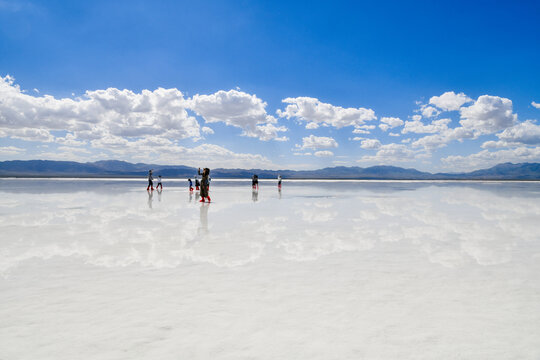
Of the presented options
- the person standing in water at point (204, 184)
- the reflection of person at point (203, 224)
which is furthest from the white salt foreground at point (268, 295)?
the person standing in water at point (204, 184)

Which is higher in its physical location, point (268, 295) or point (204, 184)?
point (204, 184)

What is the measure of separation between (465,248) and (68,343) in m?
9.60

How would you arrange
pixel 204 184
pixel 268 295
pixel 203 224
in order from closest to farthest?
pixel 268 295 → pixel 203 224 → pixel 204 184

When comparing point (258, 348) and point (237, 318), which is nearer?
point (258, 348)

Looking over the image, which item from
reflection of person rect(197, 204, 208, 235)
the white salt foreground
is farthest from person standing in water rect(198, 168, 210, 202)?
the white salt foreground

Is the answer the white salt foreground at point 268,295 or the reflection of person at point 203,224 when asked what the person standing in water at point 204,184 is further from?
the white salt foreground at point 268,295

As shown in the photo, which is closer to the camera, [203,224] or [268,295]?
[268,295]

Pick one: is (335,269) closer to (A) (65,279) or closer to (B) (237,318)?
(B) (237,318)

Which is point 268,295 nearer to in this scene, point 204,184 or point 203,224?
point 203,224

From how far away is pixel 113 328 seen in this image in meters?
4.58

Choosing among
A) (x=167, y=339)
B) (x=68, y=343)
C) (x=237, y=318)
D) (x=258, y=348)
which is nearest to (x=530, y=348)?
(x=258, y=348)

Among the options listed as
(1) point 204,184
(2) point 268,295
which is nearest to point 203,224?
(2) point 268,295

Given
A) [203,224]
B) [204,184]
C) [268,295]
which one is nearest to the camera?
[268,295]

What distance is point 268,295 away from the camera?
587 cm
